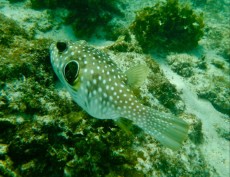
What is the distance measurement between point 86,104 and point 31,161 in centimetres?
124

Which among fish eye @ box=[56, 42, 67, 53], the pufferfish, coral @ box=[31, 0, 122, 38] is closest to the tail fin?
the pufferfish

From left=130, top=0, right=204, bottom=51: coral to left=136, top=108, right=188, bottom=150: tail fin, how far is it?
4969 millimetres

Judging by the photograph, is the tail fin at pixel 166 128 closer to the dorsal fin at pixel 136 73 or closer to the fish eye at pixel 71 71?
the dorsal fin at pixel 136 73

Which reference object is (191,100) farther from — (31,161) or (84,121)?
(31,161)

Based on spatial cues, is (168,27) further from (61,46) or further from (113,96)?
(113,96)

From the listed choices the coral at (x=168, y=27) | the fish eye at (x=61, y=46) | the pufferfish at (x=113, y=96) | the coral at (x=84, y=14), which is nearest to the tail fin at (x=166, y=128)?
the pufferfish at (x=113, y=96)

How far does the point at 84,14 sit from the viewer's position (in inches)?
349

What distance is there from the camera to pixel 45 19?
8570 mm

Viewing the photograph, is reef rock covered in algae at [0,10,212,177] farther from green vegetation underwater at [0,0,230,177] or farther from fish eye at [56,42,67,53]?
fish eye at [56,42,67,53]

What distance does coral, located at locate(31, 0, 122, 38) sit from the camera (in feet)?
28.4

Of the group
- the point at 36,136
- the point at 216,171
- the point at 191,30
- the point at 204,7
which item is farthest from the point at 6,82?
the point at 204,7

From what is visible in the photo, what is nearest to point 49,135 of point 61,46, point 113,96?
point 113,96

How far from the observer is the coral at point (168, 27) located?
860 centimetres

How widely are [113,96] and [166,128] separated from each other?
3.17 ft
